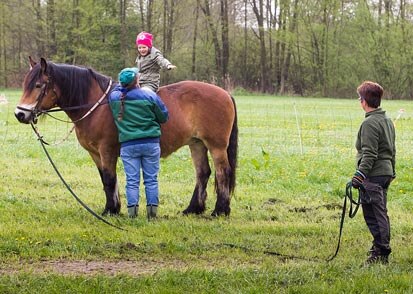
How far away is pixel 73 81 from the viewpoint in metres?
8.27

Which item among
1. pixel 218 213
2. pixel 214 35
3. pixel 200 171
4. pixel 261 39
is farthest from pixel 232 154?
pixel 261 39

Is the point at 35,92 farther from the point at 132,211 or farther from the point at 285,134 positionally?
the point at 285,134

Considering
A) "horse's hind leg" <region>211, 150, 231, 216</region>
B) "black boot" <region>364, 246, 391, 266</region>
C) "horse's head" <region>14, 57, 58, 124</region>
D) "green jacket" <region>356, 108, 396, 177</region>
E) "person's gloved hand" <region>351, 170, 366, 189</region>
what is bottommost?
"black boot" <region>364, 246, 391, 266</region>

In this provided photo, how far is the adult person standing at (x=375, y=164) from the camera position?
5855mm

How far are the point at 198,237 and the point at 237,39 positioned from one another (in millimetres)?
49005

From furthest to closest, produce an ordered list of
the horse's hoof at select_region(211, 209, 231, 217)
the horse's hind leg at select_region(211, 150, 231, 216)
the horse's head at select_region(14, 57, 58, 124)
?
the horse's hind leg at select_region(211, 150, 231, 216) < the horse's hoof at select_region(211, 209, 231, 217) < the horse's head at select_region(14, 57, 58, 124)

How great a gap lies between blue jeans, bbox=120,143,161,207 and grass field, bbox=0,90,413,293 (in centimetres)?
32

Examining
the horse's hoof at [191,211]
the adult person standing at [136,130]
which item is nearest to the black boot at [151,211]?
the adult person standing at [136,130]

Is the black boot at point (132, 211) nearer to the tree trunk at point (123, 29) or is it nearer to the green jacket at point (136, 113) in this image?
the green jacket at point (136, 113)

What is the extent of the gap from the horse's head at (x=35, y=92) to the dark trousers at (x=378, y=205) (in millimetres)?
4258

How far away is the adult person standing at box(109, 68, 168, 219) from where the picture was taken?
7914 millimetres

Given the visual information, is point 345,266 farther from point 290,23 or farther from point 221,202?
point 290,23

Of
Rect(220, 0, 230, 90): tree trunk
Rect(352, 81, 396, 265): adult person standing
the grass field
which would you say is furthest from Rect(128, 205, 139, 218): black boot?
Rect(220, 0, 230, 90): tree trunk

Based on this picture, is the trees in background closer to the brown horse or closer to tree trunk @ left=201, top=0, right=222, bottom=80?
tree trunk @ left=201, top=0, right=222, bottom=80
